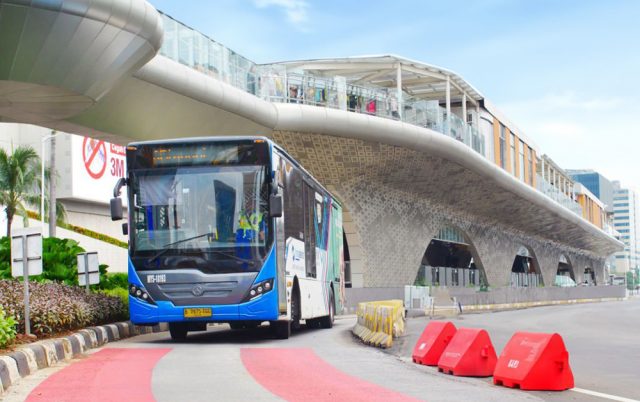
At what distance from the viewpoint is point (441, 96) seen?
166 ft

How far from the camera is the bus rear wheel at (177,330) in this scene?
16.7m

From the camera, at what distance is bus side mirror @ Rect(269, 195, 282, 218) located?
1479cm

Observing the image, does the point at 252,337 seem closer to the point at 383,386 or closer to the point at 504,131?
the point at 383,386

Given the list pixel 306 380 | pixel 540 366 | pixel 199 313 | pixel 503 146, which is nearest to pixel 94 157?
pixel 503 146

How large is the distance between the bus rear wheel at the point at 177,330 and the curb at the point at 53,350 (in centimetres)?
102

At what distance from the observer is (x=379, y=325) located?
17.6 m

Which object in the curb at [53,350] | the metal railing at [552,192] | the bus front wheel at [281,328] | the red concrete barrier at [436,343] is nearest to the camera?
the curb at [53,350]

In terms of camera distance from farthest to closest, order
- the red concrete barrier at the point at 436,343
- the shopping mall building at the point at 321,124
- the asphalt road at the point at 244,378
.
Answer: the shopping mall building at the point at 321,124
the red concrete barrier at the point at 436,343
the asphalt road at the point at 244,378

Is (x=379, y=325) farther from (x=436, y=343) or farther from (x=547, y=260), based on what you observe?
(x=547, y=260)

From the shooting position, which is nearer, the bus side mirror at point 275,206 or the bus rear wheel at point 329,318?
the bus side mirror at point 275,206

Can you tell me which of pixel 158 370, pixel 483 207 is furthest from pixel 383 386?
pixel 483 207

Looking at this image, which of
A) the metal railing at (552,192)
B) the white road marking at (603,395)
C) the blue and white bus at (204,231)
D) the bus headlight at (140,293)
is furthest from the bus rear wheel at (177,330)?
the metal railing at (552,192)

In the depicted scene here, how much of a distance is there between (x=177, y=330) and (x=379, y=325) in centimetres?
398

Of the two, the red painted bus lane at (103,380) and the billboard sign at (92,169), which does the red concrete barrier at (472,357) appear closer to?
the red painted bus lane at (103,380)
